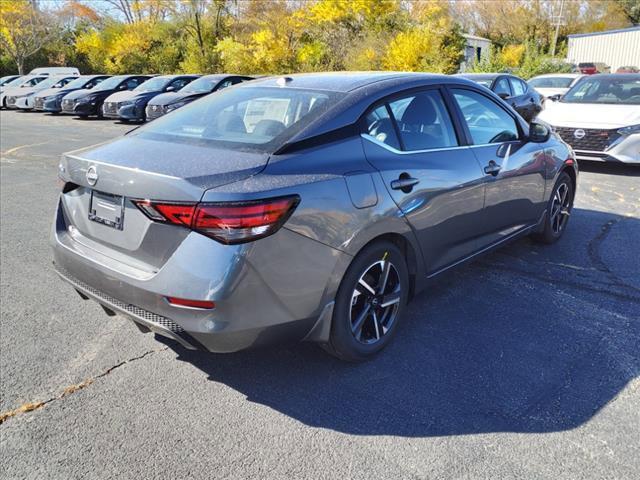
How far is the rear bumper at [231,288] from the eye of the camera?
251 cm

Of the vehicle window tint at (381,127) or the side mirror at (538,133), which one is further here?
the side mirror at (538,133)

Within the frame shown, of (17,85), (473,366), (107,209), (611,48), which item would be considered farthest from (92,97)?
(611,48)

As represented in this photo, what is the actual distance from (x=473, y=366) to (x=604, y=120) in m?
6.99

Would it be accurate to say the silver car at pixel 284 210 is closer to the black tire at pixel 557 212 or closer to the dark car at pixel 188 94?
the black tire at pixel 557 212

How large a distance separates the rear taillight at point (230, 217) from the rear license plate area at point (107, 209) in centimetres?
34

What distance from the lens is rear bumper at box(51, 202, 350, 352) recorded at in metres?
2.51

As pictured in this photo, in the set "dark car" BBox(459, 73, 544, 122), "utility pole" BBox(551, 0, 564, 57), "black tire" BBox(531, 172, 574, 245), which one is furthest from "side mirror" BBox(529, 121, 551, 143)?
"utility pole" BBox(551, 0, 564, 57)

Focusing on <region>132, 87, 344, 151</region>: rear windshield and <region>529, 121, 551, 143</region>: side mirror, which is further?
<region>529, 121, 551, 143</region>: side mirror

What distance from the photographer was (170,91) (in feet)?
60.0

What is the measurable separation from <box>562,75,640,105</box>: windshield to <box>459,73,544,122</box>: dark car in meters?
1.51

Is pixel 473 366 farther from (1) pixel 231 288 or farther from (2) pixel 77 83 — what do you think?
(2) pixel 77 83

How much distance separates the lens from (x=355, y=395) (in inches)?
117

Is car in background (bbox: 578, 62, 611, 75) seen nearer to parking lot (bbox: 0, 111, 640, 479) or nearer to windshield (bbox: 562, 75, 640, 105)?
windshield (bbox: 562, 75, 640, 105)

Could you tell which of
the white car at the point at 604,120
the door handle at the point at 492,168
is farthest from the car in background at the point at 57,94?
the door handle at the point at 492,168
